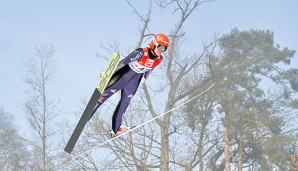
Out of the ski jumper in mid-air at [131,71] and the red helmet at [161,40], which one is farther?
the ski jumper in mid-air at [131,71]

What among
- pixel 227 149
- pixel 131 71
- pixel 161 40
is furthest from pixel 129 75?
pixel 227 149

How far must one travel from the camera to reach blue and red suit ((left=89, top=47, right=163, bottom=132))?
4.73 meters

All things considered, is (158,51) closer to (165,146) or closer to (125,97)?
(125,97)

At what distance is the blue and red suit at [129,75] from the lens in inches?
186

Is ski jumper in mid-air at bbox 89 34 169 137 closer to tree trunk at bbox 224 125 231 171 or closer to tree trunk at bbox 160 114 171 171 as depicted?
tree trunk at bbox 160 114 171 171

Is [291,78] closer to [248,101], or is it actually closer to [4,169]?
[248,101]

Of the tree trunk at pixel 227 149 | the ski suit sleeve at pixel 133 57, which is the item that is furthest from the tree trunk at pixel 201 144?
the ski suit sleeve at pixel 133 57

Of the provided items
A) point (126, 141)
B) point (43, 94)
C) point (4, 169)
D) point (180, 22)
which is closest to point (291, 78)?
point (180, 22)

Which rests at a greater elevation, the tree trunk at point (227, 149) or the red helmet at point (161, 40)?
the tree trunk at point (227, 149)

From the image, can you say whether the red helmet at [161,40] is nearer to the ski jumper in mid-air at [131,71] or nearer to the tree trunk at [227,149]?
the ski jumper in mid-air at [131,71]

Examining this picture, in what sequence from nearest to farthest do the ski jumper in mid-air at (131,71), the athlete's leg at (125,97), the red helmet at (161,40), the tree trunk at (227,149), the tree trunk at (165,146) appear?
the red helmet at (161,40), the ski jumper in mid-air at (131,71), the athlete's leg at (125,97), the tree trunk at (165,146), the tree trunk at (227,149)

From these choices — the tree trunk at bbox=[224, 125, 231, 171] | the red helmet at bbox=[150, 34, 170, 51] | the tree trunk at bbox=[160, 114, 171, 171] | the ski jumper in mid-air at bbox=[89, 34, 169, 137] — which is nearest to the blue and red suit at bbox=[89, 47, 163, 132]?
the ski jumper in mid-air at bbox=[89, 34, 169, 137]

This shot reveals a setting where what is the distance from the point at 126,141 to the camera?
15625mm

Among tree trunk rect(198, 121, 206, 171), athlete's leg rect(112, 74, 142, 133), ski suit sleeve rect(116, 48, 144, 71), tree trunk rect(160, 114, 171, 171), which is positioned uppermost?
tree trunk rect(198, 121, 206, 171)
